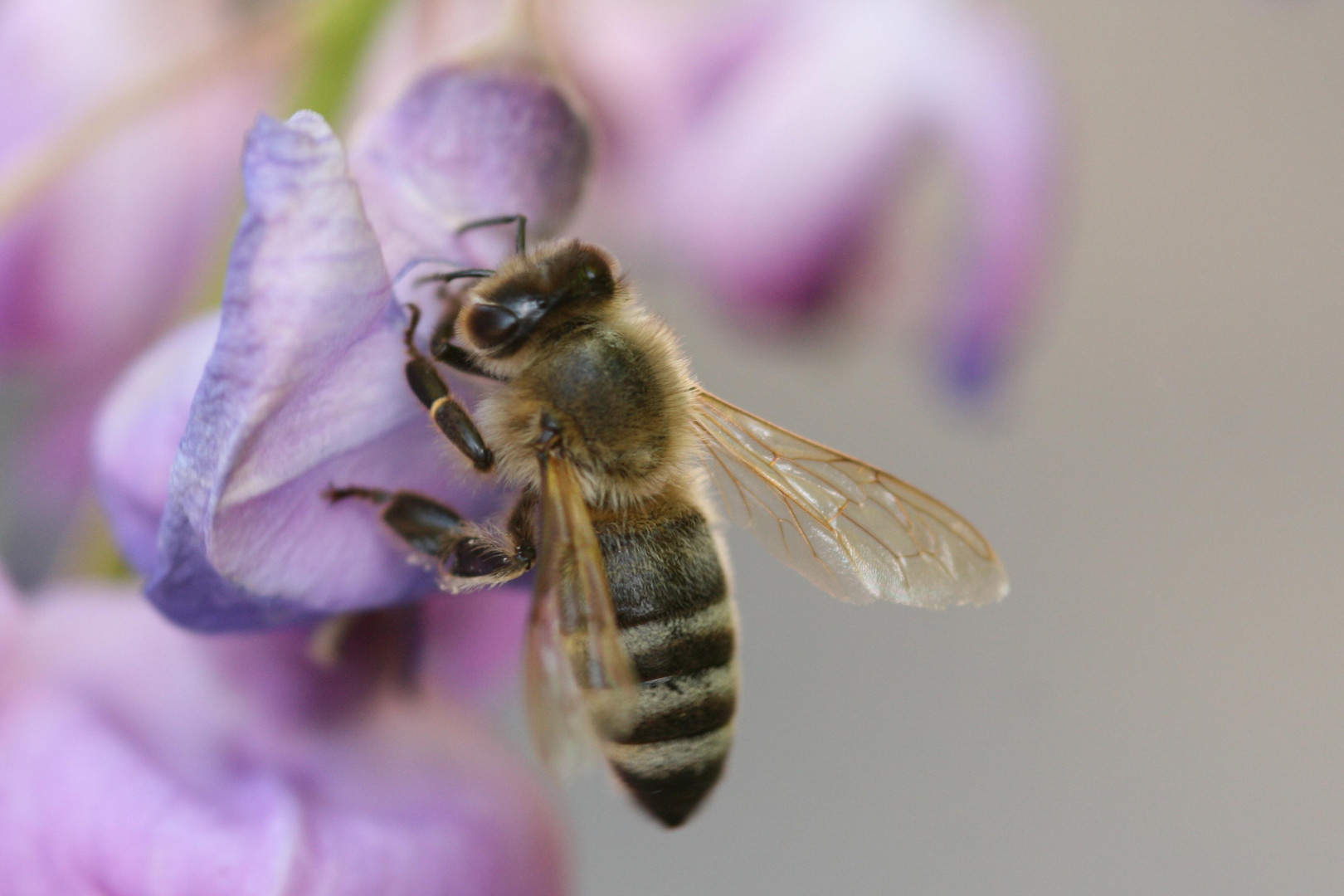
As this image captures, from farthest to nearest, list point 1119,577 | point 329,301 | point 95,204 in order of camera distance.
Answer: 1. point 1119,577
2. point 95,204
3. point 329,301

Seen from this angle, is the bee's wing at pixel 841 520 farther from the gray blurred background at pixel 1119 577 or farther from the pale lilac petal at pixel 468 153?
the gray blurred background at pixel 1119 577

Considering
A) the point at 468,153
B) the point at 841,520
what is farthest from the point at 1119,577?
the point at 468,153

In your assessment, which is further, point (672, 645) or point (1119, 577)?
point (1119, 577)

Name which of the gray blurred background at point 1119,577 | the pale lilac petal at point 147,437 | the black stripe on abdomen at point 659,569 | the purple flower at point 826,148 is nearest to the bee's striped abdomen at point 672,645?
the black stripe on abdomen at point 659,569

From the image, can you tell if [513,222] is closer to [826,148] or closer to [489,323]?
[489,323]

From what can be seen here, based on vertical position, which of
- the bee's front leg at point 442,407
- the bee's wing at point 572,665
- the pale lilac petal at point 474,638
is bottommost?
the bee's wing at point 572,665

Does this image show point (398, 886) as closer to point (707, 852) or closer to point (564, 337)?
point (564, 337)

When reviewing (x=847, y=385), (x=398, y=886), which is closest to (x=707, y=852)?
(x=847, y=385)
